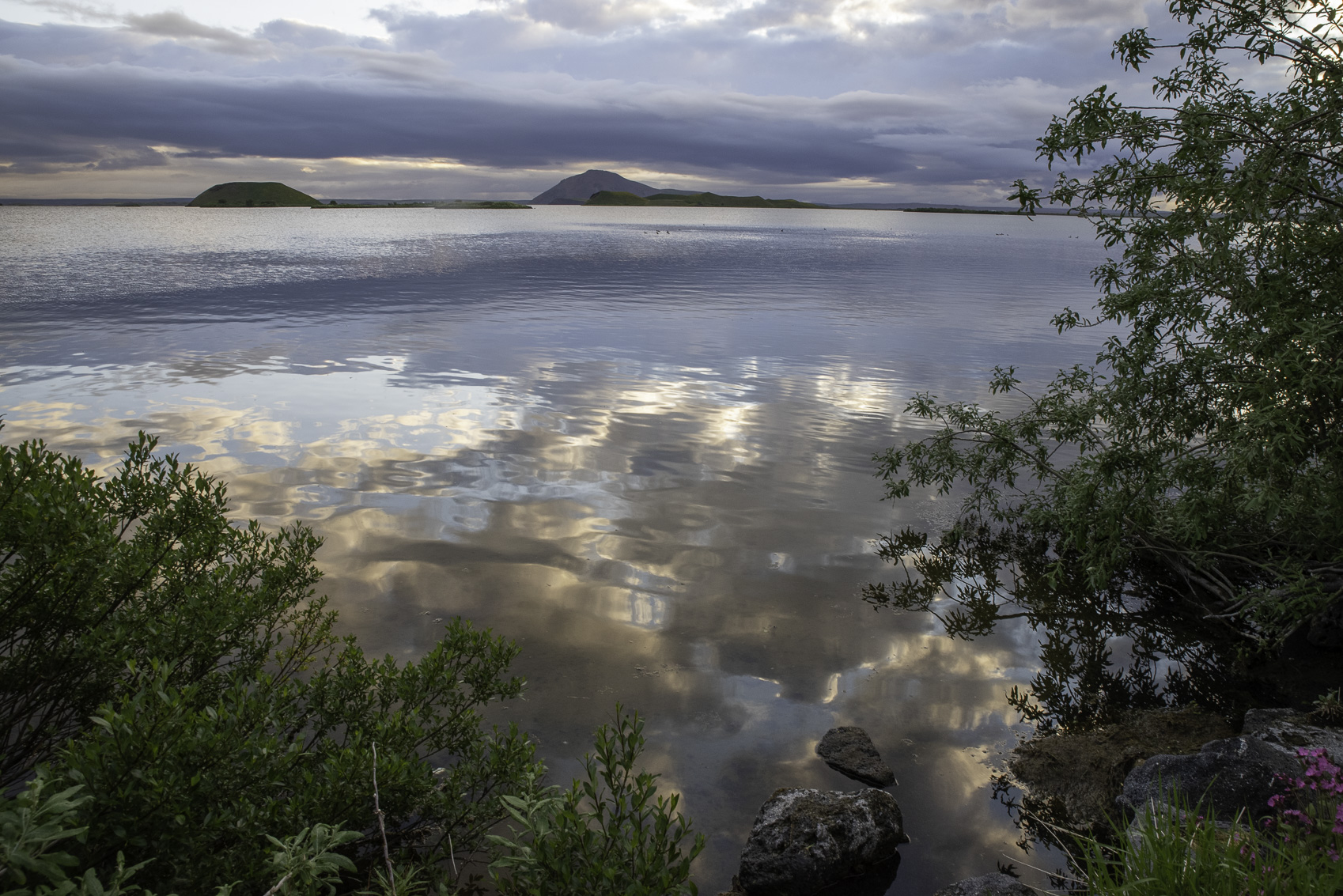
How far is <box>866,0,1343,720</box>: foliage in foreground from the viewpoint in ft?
30.2

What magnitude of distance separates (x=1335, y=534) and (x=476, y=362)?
24.1m

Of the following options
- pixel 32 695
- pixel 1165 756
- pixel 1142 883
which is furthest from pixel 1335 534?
pixel 32 695

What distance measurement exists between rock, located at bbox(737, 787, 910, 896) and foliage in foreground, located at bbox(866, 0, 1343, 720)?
5282 mm

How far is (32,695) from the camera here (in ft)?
21.5

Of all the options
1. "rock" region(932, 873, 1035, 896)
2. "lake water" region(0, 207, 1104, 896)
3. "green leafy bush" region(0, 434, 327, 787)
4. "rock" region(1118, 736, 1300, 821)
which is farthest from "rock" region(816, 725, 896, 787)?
"green leafy bush" region(0, 434, 327, 787)

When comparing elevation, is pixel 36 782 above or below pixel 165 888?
above

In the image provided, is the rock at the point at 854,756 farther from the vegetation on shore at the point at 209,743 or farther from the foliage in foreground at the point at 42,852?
the foliage in foreground at the point at 42,852

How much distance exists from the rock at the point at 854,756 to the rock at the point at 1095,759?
55.9 inches

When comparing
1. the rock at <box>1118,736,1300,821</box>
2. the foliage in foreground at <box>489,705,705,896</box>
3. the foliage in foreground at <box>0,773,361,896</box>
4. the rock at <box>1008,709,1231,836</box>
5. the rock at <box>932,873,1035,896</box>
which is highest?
the foliage in foreground at <box>0,773,361,896</box>

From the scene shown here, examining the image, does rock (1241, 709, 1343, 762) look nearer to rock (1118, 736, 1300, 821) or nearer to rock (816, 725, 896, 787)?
rock (1118, 736, 1300, 821)

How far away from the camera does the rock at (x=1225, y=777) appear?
21.9 feet

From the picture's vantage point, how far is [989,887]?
6125 millimetres

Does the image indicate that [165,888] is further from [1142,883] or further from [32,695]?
[1142,883]

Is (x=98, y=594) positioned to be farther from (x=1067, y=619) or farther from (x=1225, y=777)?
(x=1067, y=619)
